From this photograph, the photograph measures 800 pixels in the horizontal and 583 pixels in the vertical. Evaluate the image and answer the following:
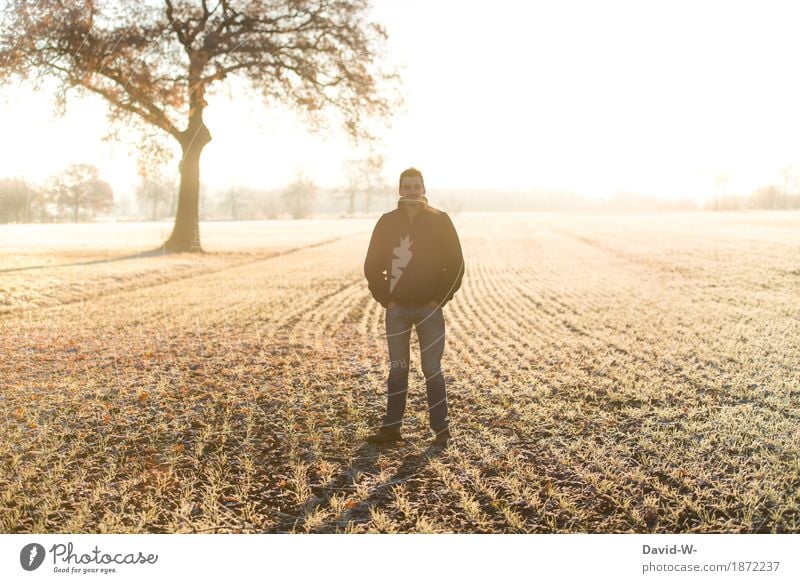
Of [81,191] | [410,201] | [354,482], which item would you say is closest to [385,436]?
[354,482]

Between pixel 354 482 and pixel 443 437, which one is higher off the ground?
pixel 443 437

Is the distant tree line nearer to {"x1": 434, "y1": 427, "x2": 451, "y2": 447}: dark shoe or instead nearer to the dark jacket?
the dark jacket

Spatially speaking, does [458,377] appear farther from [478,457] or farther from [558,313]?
[558,313]

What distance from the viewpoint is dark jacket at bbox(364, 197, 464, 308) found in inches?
122

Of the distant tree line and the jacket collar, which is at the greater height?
the distant tree line

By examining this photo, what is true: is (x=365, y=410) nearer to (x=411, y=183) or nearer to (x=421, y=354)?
(x=421, y=354)

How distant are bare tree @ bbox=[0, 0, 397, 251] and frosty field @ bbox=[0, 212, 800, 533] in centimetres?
152

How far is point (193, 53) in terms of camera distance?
629cm

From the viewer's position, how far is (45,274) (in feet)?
27.7

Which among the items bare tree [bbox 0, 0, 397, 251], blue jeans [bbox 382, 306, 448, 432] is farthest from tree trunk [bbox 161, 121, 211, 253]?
blue jeans [bbox 382, 306, 448, 432]

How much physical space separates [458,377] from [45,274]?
6740mm
